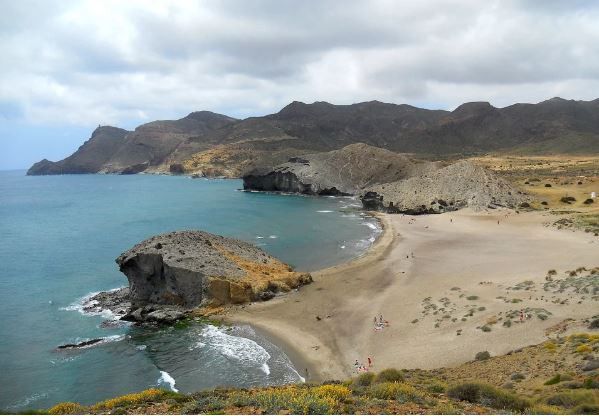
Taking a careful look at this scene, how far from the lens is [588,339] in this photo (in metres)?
21.4

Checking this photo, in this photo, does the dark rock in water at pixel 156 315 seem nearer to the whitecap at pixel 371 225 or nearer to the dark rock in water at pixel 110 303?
the dark rock in water at pixel 110 303

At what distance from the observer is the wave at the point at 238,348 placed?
28.6 m

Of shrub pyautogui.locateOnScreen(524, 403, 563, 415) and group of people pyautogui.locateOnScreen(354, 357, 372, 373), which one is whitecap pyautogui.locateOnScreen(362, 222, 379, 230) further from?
shrub pyautogui.locateOnScreen(524, 403, 563, 415)

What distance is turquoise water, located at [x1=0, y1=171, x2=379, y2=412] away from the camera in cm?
2708

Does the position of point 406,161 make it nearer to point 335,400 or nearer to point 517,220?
point 517,220

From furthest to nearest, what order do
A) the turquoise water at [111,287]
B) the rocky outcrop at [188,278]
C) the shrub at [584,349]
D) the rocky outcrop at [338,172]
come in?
the rocky outcrop at [338,172]
the rocky outcrop at [188,278]
the turquoise water at [111,287]
the shrub at [584,349]

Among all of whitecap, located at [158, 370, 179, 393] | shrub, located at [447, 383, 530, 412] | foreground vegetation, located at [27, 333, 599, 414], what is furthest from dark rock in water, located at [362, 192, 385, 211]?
shrub, located at [447, 383, 530, 412]

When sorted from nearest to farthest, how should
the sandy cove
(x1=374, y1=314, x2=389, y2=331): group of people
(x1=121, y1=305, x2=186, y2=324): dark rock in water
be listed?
the sandy cove
(x1=374, y1=314, x2=389, y2=331): group of people
(x1=121, y1=305, x2=186, y2=324): dark rock in water

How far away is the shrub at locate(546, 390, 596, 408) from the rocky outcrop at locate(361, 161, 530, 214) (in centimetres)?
6497

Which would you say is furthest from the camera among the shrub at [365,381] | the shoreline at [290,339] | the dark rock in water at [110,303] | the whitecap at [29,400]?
the dark rock in water at [110,303]

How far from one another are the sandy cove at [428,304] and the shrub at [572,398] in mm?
9126

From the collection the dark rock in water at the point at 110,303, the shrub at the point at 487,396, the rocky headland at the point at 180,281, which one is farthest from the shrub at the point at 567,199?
the shrub at the point at 487,396

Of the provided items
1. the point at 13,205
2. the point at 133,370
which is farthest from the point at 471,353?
the point at 13,205

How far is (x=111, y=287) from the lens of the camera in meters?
45.2
